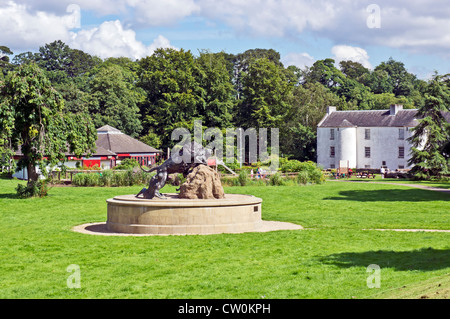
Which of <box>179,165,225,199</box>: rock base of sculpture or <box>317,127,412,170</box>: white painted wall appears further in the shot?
<box>317,127,412,170</box>: white painted wall

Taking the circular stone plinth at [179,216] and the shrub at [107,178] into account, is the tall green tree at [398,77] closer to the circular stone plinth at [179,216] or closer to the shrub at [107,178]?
the shrub at [107,178]

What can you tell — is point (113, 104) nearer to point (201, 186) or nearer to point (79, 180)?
point (79, 180)

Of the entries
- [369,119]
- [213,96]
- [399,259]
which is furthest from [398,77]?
[399,259]

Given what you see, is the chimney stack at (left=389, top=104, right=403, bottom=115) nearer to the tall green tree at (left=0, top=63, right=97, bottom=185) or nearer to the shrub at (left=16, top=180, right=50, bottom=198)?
the tall green tree at (left=0, top=63, right=97, bottom=185)

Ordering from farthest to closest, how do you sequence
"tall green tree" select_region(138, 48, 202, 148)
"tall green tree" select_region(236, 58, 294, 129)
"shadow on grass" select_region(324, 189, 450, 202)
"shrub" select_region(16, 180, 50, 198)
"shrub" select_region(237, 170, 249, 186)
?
→ "tall green tree" select_region(236, 58, 294, 129) < "tall green tree" select_region(138, 48, 202, 148) < "shrub" select_region(237, 170, 249, 186) < "shadow on grass" select_region(324, 189, 450, 202) < "shrub" select_region(16, 180, 50, 198)

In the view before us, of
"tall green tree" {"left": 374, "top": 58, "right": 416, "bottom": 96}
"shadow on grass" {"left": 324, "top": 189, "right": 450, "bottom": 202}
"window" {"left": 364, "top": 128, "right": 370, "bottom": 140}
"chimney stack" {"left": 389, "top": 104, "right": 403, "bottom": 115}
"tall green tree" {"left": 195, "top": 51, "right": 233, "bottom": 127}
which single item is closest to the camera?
"shadow on grass" {"left": 324, "top": 189, "right": 450, "bottom": 202}

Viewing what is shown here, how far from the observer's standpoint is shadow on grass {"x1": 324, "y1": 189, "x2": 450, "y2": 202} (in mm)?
35062

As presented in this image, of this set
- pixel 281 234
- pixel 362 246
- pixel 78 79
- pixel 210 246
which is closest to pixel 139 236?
pixel 210 246

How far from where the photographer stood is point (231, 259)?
1625cm

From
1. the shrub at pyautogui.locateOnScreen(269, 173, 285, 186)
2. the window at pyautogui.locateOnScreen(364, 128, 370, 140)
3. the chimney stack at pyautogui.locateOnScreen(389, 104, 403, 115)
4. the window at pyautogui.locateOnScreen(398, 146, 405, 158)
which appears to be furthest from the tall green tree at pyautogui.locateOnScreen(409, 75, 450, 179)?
the shrub at pyautogui.locateOnScreen(269, 173, 285, 186)

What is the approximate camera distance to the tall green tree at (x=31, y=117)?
3244cm

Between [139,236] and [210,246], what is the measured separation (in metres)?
3.29

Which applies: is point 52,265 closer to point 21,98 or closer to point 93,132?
point 21,98

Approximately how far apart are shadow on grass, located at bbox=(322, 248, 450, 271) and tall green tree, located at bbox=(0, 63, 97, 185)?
824 inches
